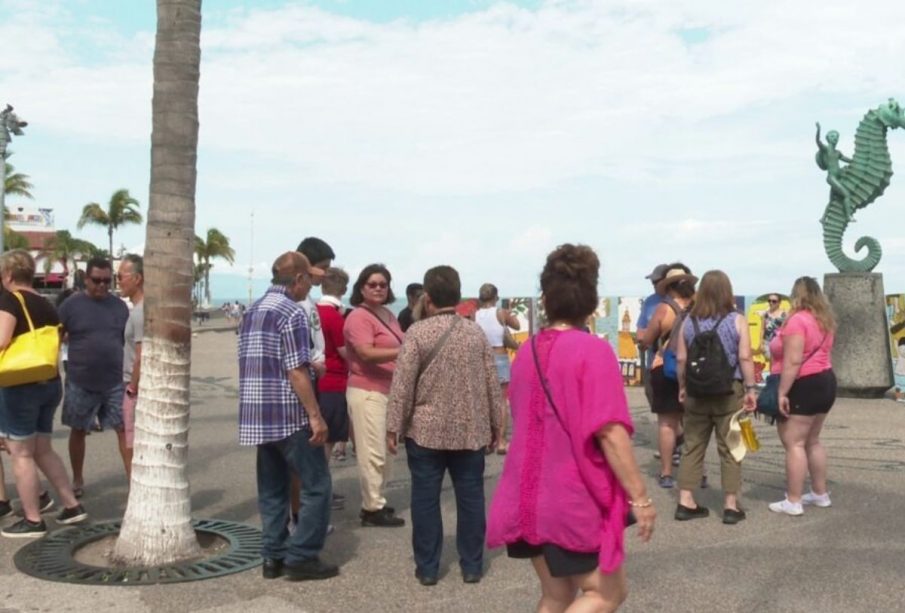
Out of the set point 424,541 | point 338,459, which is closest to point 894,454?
point 338,459

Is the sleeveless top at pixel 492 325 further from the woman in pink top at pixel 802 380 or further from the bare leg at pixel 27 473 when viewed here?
the bare leg at pixel 27 473

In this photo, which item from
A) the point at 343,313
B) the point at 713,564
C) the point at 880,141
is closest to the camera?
the point at 713,564

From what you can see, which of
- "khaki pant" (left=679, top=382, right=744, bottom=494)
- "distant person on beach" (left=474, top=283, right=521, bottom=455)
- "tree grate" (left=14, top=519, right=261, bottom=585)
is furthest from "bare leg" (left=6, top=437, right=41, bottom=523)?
"distant person on beach" (left=474, top=283, right=521, bottom=455)

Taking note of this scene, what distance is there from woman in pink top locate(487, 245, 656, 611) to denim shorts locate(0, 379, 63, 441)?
4049 mm

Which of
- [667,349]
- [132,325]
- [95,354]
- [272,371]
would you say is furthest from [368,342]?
[667,349]

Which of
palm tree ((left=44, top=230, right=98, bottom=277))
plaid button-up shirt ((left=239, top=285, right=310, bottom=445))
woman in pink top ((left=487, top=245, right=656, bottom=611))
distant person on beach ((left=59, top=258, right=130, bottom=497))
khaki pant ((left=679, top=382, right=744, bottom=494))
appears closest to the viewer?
woman in pink top ((left=487, top=245, right=656, bottom=611))

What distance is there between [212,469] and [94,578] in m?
3.45

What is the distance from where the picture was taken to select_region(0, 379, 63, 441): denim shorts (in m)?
6.43

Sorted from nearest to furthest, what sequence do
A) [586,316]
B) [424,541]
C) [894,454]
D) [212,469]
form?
[586,316] → [424,541] → [212,469] → [894,454]

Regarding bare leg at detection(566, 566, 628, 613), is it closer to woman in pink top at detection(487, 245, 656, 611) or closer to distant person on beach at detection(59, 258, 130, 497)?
woman in pink top at detection(487, 245, 656, 611)

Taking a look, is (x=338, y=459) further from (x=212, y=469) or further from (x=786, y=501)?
(x=786, y=501)

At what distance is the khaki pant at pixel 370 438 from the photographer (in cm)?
666

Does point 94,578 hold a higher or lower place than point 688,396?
lower

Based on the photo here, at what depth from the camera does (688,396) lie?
7043 millimetres
